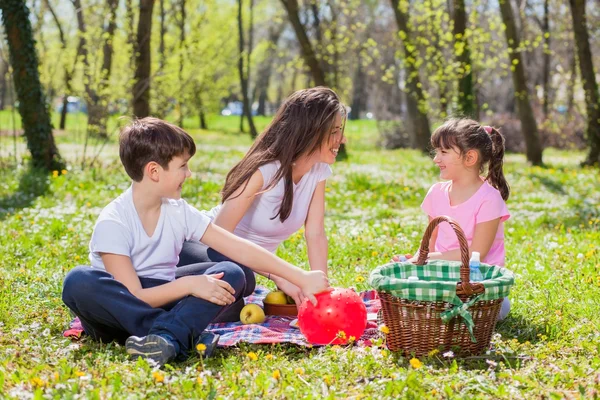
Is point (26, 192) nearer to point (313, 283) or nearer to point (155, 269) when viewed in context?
point (155, 269)

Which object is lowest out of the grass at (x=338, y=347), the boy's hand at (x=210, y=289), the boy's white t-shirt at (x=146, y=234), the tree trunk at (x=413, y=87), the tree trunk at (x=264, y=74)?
the grass at (x=338, y=347)

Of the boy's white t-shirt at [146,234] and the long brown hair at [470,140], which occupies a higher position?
the long brown hair at [470,140]

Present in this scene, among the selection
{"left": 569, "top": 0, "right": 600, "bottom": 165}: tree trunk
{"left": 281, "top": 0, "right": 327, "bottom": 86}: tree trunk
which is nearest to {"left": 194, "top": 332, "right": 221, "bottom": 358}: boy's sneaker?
{"left": 569, "top": 0, "right": 600, "bottom": 165}: tree trunk

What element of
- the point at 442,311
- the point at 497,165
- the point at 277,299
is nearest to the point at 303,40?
the point at 497,165

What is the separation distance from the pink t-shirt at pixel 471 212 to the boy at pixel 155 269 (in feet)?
4.11

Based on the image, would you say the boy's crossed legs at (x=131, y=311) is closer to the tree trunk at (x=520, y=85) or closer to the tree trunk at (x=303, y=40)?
the tree trunk at (x=520, y=85)

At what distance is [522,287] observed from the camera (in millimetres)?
4938

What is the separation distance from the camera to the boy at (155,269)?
11.8 ft

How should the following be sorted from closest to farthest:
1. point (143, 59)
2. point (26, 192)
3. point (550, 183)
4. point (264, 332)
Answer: point (264, 332)
point (26, 192)
point (550, 183)
point (143, 59)

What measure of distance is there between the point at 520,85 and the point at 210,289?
13216mm

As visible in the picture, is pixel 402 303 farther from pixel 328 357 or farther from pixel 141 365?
pixel 141 365

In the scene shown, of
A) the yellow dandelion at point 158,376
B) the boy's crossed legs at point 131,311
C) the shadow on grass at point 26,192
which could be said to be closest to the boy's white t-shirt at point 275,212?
the boy's crossed legs at point 131,311

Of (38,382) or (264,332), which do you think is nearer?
(38,382)

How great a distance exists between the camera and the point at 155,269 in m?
4.01
